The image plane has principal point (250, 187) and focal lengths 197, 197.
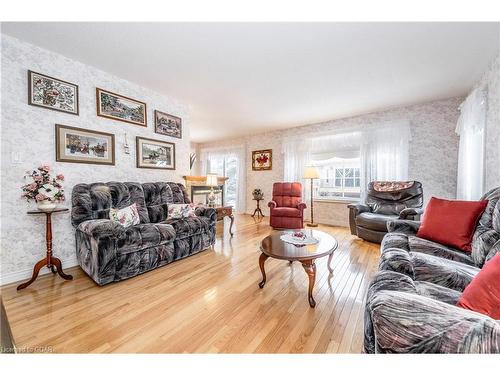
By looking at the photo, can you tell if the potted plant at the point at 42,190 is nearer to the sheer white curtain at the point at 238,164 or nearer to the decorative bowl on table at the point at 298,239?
the decorative bowl on table at the point at 298,239

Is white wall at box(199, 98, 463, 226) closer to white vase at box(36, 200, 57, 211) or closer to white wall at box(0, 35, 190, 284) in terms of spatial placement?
white wall at box(0, 35, 190, 284)

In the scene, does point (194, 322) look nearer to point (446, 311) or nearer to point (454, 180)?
point (446, 311)

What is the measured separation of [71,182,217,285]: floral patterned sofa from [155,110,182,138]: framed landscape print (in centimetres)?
100

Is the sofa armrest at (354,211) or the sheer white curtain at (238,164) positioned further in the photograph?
the sheer white curtain at (238,164)

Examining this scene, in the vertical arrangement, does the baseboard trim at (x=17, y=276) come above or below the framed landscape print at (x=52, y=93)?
below

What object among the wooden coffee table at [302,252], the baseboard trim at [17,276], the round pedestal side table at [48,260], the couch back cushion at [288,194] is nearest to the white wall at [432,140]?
the couch back cushion at [288,194]

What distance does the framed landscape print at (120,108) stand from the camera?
2.64 m

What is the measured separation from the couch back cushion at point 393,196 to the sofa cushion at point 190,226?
9.59 ft

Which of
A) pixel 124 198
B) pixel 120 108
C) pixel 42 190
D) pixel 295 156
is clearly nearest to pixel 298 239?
pixel 124 198

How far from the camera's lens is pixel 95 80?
258 centimetres

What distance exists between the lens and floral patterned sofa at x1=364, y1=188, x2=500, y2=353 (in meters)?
0.59

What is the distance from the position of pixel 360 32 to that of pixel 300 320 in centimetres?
259

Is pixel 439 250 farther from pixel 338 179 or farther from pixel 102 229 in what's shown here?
pixel 338 179
